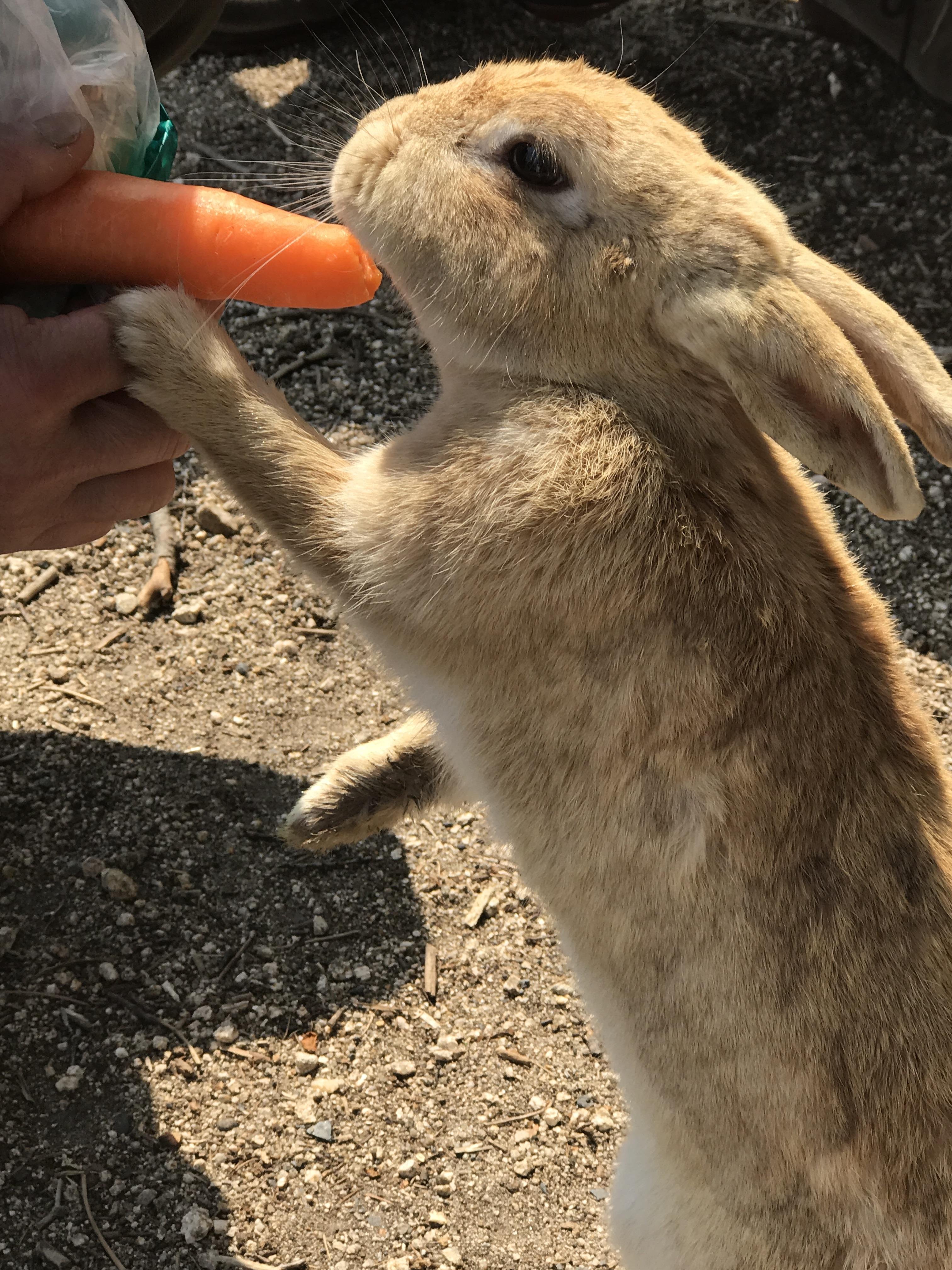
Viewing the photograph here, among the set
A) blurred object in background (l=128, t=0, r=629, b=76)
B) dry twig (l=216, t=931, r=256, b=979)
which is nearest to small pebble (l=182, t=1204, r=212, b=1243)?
dry twig (l=216, t=931, r=256, b=979)

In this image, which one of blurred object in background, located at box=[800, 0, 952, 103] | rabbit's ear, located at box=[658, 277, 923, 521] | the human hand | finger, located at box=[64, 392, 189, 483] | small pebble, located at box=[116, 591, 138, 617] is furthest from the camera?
blurred object in background, located at box=[800, 0, 952, 103]

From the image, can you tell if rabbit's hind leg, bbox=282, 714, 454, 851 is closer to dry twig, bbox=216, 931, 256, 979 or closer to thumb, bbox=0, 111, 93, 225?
dry twig, bbox=216, 931, 256, 979

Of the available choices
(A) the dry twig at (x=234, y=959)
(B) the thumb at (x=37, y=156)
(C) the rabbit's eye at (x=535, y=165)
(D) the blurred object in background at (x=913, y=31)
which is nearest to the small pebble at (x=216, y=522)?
(A) the dry twig at (x=234, y=959)

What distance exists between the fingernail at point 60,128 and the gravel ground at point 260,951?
66 cm

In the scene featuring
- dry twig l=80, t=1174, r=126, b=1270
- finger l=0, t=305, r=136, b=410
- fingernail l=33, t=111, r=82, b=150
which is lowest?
dry twig l=80, t=1174, r=126, b=1270

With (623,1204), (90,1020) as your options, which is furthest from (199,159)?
(623,1204)

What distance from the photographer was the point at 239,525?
437cm

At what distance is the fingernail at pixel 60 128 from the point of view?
238cm

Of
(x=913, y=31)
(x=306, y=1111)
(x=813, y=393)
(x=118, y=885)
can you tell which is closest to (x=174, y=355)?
(x=813, y=393)

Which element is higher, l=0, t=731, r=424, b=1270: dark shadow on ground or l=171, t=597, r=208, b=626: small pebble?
l=171, t=597, r=208, b=626: small pebble

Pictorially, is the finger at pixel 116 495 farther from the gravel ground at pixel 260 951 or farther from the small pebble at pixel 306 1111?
the small pebble at pixel 306 1111

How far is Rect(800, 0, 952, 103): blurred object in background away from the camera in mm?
6027

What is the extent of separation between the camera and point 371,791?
130 inches

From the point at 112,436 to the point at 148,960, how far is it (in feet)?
4.71
